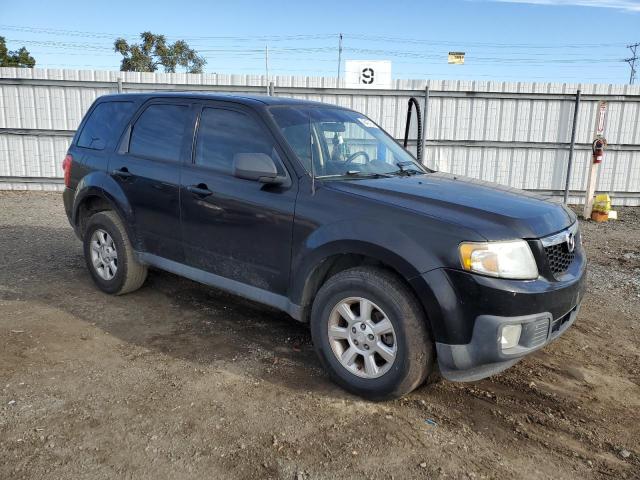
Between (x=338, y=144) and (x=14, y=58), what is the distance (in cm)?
5318

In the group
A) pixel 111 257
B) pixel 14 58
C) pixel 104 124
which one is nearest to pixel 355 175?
pixel 111 257

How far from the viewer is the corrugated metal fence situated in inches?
448

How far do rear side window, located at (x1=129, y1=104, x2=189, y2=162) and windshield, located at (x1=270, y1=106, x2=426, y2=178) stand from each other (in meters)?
0.94

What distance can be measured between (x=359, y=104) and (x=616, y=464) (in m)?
9.72

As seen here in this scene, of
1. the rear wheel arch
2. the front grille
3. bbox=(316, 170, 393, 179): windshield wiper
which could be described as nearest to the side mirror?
bbox=(316, 170, 393, 179): windshield wiper

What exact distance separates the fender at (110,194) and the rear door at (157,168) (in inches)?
2.5

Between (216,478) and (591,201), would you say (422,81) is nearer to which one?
(591,201)

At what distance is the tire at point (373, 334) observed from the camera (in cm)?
306

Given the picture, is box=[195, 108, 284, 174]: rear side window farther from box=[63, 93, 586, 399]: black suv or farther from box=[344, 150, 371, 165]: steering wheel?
box=[344, 150, 371, 165]: steering wheel

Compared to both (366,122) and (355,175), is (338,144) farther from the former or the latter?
(366,122)

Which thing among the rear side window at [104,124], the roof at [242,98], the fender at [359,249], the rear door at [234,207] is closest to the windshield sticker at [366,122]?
the roof at [242,98]

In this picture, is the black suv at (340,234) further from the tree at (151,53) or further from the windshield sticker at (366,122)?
the tree at (151,53)

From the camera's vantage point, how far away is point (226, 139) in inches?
161

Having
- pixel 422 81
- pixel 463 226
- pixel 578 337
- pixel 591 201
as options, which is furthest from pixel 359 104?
pixel 463 226
